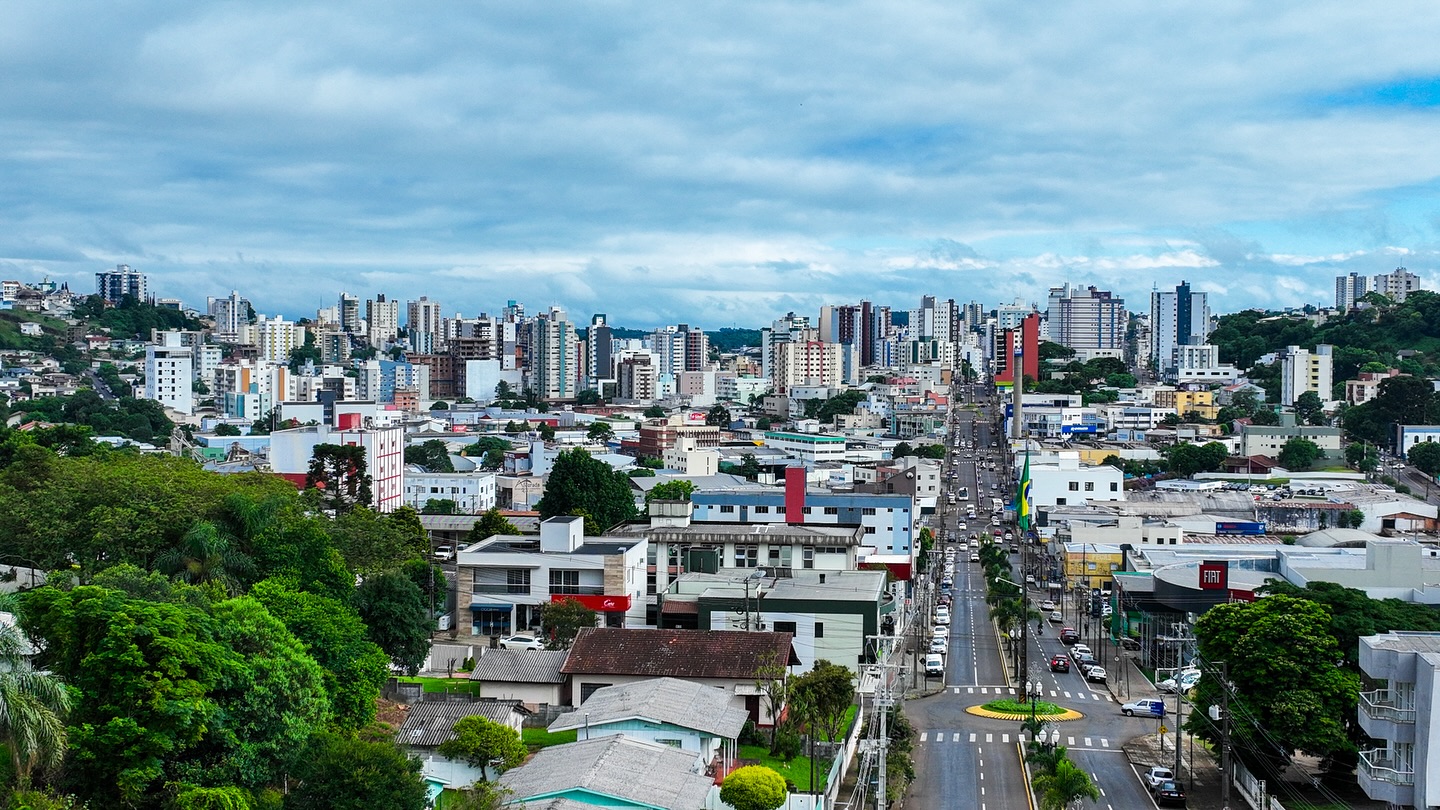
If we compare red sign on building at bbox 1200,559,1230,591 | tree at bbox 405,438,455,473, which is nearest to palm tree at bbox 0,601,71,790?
red sign on building at bbox 1200,559,1230,591

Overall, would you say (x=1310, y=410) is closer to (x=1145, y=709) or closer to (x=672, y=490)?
(x=672, y=490)

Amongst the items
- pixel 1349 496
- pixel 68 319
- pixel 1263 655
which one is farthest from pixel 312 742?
pixel 68 319

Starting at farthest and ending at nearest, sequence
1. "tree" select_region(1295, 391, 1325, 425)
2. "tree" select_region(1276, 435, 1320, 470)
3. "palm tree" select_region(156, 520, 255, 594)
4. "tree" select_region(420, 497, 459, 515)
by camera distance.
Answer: "tree" select_region(1295, 391, 1325, 425)
"tree" select_region(1276, 435, 1320, 470)
"tree" select_region(420, 497, 459, 515)
"palm tree" select_region(156, 520, 255, 594)

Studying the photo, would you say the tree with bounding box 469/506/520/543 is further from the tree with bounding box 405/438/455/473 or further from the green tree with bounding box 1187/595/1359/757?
the tree with bounding box 405/438/455/473

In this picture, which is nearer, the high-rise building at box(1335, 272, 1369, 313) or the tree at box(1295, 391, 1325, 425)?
the tree at box(1295, 391, 1325, 425)

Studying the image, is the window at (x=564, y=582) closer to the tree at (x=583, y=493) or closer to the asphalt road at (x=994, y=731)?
the asphalt road at (x=994, y=731)

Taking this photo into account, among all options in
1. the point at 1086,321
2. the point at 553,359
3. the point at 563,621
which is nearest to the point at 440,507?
the point at 563,621

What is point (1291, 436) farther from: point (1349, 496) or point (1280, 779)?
point (1280, 779)
